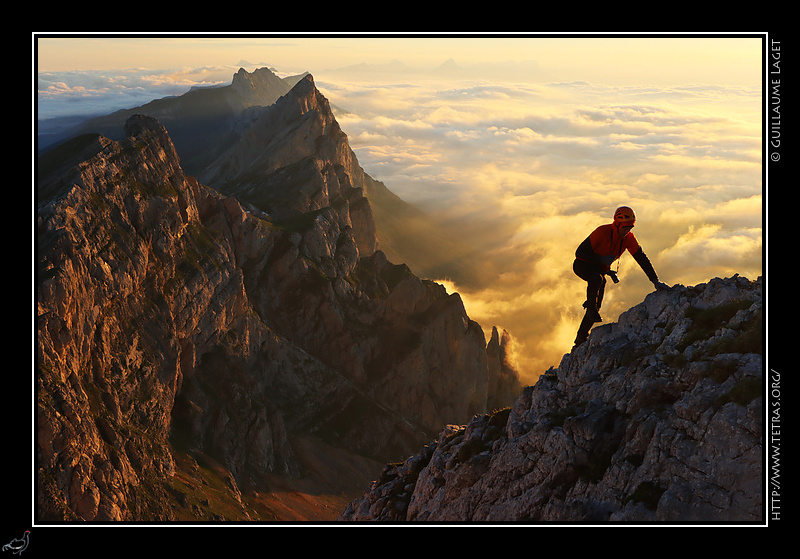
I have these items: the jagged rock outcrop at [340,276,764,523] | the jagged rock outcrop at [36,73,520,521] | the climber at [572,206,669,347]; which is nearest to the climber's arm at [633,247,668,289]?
the climber at [572,206,669,347]

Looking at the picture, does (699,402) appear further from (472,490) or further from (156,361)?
(156,361)

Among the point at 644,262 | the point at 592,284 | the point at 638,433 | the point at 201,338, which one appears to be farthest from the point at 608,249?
the point at 201,338

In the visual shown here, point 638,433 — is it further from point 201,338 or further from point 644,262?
point 201,338

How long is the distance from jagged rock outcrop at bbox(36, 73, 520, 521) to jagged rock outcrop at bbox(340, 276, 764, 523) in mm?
40979

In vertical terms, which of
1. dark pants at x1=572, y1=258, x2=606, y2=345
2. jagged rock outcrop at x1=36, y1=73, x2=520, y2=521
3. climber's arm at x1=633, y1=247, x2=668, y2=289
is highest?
climber's arm at x1=633, y1=247, x2=668, y2=289

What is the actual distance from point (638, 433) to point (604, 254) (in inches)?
331

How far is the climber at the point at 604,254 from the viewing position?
103 ft

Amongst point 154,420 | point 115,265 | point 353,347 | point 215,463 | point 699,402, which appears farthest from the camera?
point 353,347

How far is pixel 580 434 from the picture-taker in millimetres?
30719

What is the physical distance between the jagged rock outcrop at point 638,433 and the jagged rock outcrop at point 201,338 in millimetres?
40979

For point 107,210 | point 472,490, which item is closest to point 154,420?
point 107,210

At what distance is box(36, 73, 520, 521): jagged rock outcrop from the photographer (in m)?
81.1

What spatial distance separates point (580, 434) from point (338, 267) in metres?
148

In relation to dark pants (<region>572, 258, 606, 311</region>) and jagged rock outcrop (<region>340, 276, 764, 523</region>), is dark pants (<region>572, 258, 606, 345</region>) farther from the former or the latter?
jagged rock outcrop (<region>340, 276, 764, 523</region>)
